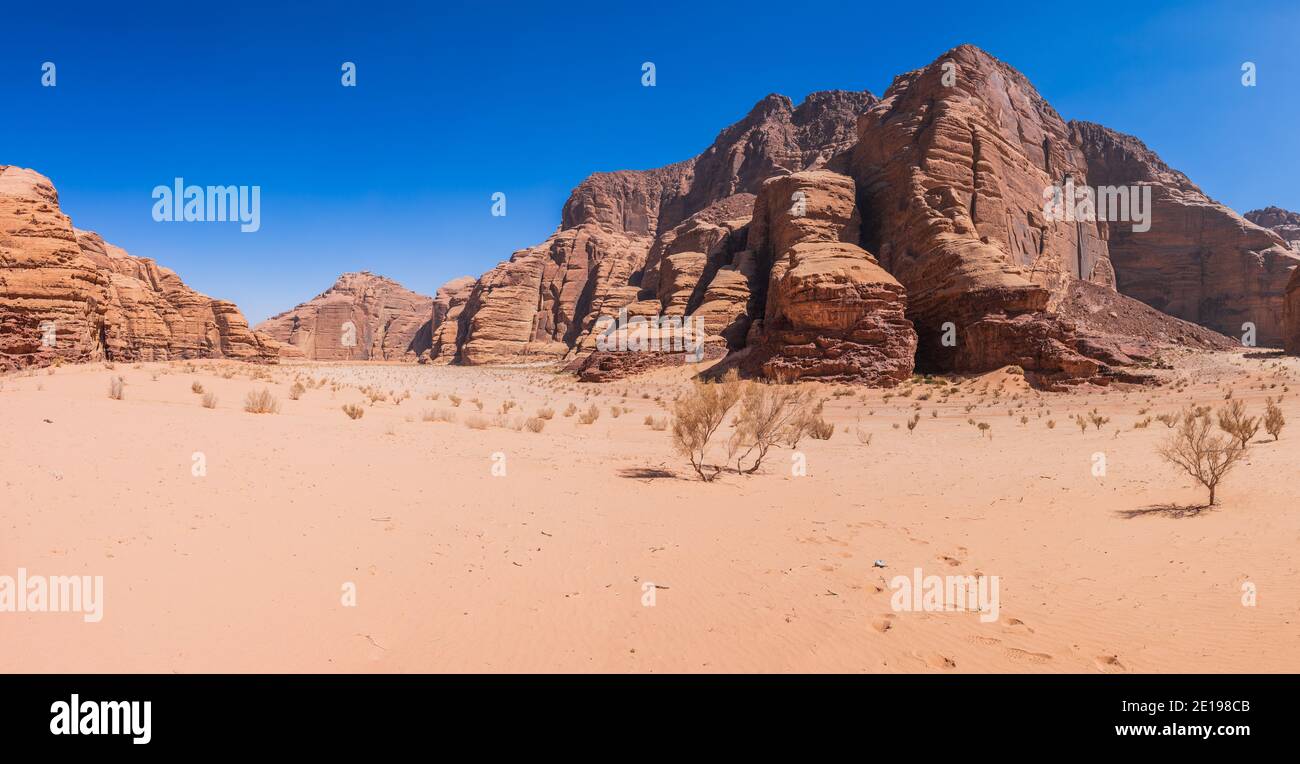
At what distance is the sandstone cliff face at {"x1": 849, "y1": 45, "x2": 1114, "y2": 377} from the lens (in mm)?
27625

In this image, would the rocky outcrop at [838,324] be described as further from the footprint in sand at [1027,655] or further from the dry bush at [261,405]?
the footprint in sand at [1027,655]

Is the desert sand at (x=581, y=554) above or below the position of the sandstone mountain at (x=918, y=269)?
below

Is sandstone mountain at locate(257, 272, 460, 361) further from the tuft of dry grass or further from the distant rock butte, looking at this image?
the tuft of dry grass

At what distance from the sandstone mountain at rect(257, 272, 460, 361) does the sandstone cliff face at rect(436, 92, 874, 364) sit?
32.9 metres

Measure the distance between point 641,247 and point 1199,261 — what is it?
68.6 metres

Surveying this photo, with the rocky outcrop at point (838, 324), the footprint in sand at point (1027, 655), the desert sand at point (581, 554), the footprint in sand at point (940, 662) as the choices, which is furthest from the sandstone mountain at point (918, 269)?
the footprint in sand at point (940, 662)

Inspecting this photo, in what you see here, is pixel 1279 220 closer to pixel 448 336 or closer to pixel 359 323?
pixel 448 336

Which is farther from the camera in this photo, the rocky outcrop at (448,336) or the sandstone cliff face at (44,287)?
the rocky outcrop at (448,336)

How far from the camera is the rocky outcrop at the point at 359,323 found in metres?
114

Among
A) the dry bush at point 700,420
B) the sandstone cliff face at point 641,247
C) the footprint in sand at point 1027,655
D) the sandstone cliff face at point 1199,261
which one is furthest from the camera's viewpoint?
the sandstone cliff face at point 1199,261

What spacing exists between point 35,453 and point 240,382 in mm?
12780

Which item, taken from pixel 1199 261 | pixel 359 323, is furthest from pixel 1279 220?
pixel 359 323

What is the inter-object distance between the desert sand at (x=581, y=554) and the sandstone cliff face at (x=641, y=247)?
36.6 m

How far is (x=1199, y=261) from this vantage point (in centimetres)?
6150
